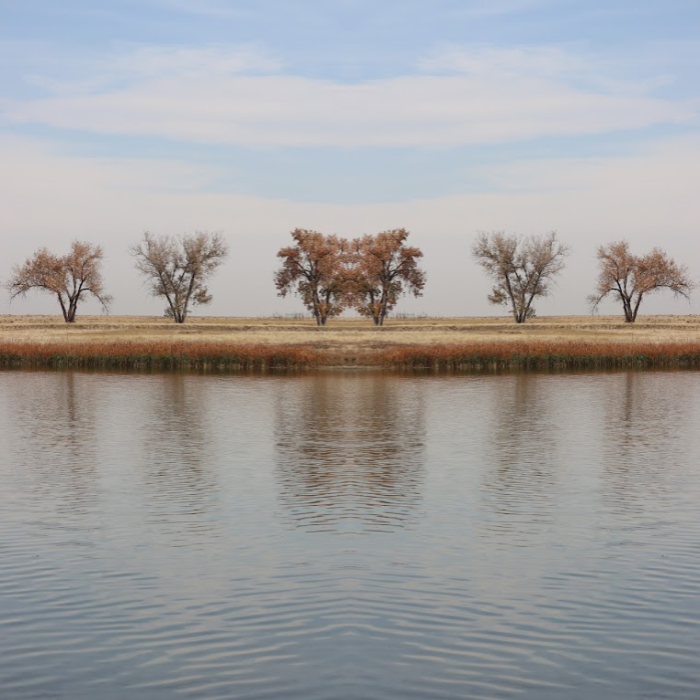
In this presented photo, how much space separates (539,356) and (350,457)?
132 ft

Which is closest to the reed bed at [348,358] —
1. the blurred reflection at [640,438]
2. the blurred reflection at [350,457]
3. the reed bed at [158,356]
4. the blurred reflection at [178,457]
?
the reed bed at [158,356]

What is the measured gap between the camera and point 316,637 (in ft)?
34.2

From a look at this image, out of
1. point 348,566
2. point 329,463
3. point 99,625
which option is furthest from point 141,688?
point 329,463

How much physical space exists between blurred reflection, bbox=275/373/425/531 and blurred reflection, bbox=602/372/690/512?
434 cm

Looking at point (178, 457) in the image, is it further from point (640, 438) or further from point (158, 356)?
point (158, 356)

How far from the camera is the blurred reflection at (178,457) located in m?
18.3

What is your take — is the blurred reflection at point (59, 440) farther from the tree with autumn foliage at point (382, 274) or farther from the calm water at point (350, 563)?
the tree with autumn foliage at point (382, 274)

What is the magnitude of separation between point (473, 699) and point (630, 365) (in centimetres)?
5799

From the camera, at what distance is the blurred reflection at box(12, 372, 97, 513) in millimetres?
20009

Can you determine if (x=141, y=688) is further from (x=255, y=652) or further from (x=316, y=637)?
(x=316, y=637)

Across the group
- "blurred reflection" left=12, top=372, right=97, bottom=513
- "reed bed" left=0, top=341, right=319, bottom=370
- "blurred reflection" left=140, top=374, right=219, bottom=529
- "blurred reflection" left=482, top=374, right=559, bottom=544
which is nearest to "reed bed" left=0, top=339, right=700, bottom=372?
"reed bed" left=0, top=341, right=319, bottom=370

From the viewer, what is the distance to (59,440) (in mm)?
28422

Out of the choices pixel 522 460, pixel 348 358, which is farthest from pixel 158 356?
pixel 522 460

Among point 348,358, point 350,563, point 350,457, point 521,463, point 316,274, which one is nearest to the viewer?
point 350,563
